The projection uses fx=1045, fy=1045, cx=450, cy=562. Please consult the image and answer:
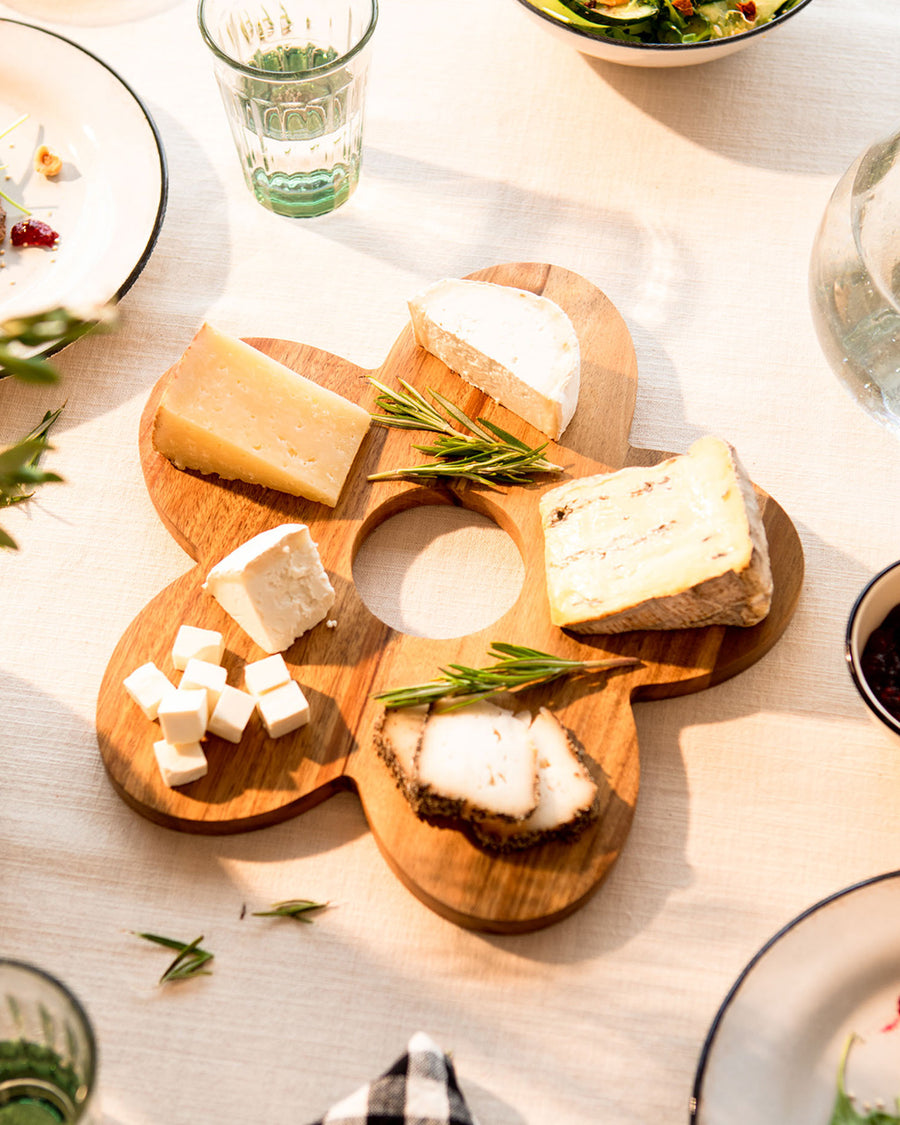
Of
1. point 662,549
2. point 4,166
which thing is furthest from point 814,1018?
point 4,166

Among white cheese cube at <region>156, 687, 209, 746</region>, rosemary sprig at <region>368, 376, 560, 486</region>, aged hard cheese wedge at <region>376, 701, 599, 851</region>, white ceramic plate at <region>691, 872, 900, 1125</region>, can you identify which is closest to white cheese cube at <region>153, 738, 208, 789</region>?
white cheese cube at <region>156, 687, 209, 746</region>

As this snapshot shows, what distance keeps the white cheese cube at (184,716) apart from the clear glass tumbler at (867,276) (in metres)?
0.97

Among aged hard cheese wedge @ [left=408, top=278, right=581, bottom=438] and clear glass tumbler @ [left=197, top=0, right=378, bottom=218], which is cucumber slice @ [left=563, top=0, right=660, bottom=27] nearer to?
clear glass tumbler @ [left=197, top=0, right=378, bottom=218]

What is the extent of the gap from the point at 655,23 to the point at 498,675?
1.15 m

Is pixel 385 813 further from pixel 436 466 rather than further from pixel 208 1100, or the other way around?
pixel 436 466

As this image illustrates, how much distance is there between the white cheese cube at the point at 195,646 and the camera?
1.34m

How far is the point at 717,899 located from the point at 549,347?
0.78m

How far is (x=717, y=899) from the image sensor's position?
50.6 inches

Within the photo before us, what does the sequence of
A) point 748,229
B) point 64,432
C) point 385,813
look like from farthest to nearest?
point 748,229
point 64,432
point 385,813

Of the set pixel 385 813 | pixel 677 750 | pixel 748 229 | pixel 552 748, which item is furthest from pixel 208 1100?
pixel 748 229

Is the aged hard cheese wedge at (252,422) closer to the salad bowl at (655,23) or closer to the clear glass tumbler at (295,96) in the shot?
the clear glass tumbler at (295,96)

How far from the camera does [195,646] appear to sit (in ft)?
4.41

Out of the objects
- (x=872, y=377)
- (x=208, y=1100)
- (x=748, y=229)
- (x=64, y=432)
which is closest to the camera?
(x=208, y=1100)

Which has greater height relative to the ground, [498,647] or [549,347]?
[549,347]
